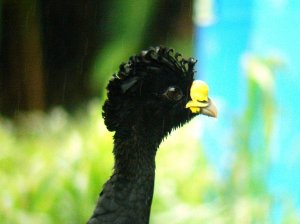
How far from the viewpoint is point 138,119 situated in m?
2.00

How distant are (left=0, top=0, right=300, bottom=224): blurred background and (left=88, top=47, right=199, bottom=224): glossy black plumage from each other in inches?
20.8

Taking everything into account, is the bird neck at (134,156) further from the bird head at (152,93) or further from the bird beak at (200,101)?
the bird beak at (200,101)

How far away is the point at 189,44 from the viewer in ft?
8.46

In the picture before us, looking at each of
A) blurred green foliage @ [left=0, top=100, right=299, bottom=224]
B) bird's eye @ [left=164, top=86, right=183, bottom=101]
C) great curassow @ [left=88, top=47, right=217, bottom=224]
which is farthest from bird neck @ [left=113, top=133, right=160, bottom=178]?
blurred green foliage @ [left=0, top=100, right=299, bottom=224]

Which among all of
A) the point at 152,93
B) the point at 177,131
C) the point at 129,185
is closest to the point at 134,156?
the point at 129,185

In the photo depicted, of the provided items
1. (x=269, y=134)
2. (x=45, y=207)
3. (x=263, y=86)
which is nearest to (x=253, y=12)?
(x=263, y=86)

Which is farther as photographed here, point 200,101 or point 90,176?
point 90,176

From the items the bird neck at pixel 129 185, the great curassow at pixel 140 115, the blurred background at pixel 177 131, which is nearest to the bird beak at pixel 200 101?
the great curassow at pixel 140 115

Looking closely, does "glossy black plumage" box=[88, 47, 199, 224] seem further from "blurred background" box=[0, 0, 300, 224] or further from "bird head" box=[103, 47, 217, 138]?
"blurred background" box=[0, 0, 300, 224]

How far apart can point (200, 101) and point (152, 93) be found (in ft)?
0.58

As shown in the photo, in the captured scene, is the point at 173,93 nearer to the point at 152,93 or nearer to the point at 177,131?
the point at 152,93

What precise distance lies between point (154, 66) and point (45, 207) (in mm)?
960

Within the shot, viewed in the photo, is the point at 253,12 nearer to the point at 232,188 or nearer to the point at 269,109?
the point at 269,109

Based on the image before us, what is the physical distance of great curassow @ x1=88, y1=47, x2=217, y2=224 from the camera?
1968 millimetres
